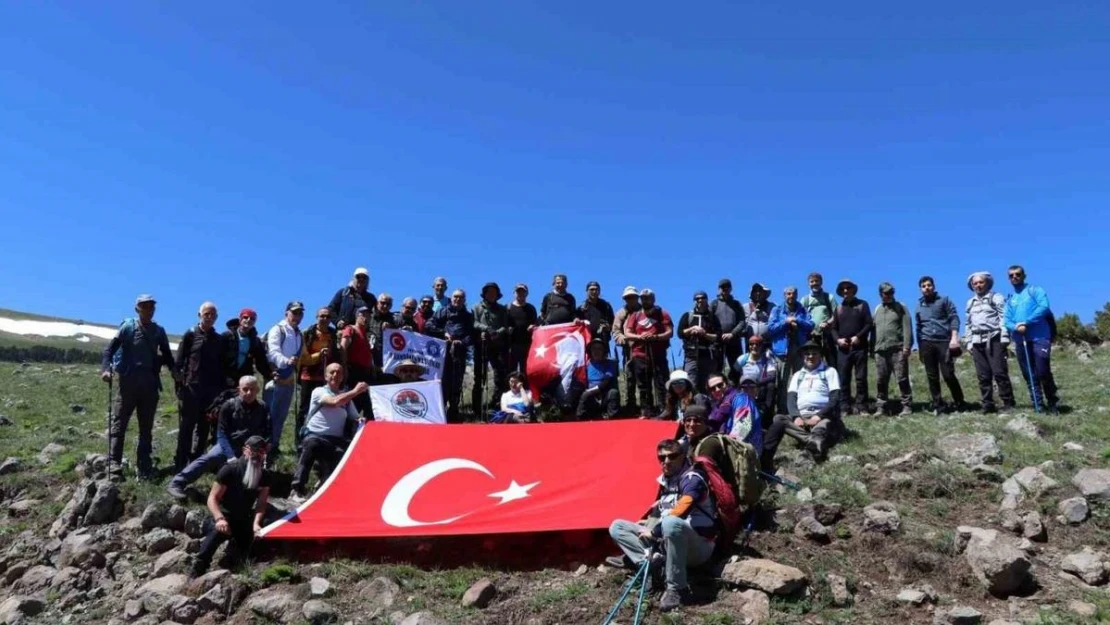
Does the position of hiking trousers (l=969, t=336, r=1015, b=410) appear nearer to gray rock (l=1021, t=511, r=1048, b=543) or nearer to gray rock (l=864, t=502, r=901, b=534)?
gray rock (l=1021, t=511, r=1048, b=543)

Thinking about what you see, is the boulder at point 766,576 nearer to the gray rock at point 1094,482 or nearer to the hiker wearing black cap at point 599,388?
the gray rock at point 1094,482

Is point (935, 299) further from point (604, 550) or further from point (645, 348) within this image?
point (604, 550)

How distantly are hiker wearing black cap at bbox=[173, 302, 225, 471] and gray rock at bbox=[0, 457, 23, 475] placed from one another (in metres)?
3.04

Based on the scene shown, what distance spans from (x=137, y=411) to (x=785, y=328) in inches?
445

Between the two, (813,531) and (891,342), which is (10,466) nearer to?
(813,531)

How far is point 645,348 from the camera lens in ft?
47.2

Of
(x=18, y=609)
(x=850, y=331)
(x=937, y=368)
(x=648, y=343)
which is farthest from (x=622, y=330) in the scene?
(x=18, y=609)

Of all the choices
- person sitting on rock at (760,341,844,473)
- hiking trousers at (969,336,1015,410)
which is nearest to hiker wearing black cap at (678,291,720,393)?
person sitting on rock at (760,341,844,473)

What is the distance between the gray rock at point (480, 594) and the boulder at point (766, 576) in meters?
2.56

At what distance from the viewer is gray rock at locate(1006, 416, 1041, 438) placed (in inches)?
454

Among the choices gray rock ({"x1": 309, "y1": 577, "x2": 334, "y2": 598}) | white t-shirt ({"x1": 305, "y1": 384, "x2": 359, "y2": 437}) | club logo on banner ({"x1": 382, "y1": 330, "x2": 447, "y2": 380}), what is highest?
club logo on banner ({"x1": 382, "y1": 330, "x2": 447, "y2": 380})

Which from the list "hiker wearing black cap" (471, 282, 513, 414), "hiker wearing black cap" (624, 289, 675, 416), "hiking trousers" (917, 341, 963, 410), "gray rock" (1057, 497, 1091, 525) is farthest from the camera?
"hiker wearing black cap" (471, 282, 513, 414)

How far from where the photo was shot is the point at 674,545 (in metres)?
7.59

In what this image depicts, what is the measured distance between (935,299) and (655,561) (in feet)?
29.7
